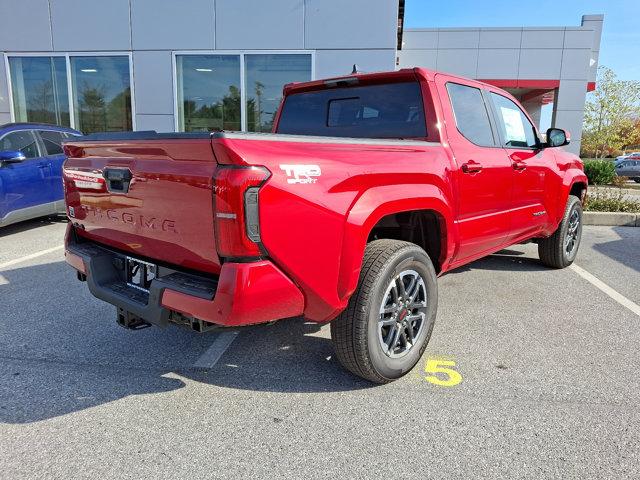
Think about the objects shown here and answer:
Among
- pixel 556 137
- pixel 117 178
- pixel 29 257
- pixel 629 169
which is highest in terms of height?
pixel 556 137

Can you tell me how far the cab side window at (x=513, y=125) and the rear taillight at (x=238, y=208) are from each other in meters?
2.90

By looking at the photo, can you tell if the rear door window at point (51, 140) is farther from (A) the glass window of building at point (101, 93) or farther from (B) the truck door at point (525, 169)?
(B) the truck door at point (525, 169)

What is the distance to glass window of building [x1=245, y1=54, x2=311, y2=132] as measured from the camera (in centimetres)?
1101

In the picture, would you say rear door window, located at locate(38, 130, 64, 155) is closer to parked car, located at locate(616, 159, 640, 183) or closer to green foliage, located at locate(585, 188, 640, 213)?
green foliage, located at locate(585, 188, 640, 213)

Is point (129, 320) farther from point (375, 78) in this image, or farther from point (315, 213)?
point (375, 78)

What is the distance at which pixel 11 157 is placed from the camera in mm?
6465

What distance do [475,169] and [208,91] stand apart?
31.1ft

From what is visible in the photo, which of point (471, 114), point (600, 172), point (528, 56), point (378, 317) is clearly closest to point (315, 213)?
point (378, 317)

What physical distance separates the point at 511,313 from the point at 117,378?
10.6 ft

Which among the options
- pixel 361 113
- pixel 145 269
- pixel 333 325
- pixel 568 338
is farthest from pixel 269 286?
pixel 568 338

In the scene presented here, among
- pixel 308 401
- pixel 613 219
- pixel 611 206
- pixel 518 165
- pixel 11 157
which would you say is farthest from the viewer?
pixel 611 206

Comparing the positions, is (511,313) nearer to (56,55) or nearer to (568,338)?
(568,338)

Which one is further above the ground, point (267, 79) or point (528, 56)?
point (528, 56)

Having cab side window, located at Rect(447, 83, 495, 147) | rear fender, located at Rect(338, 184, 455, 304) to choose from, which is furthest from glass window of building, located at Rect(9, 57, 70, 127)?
rear fender, located at Rect(338, 184, 455, 304)
